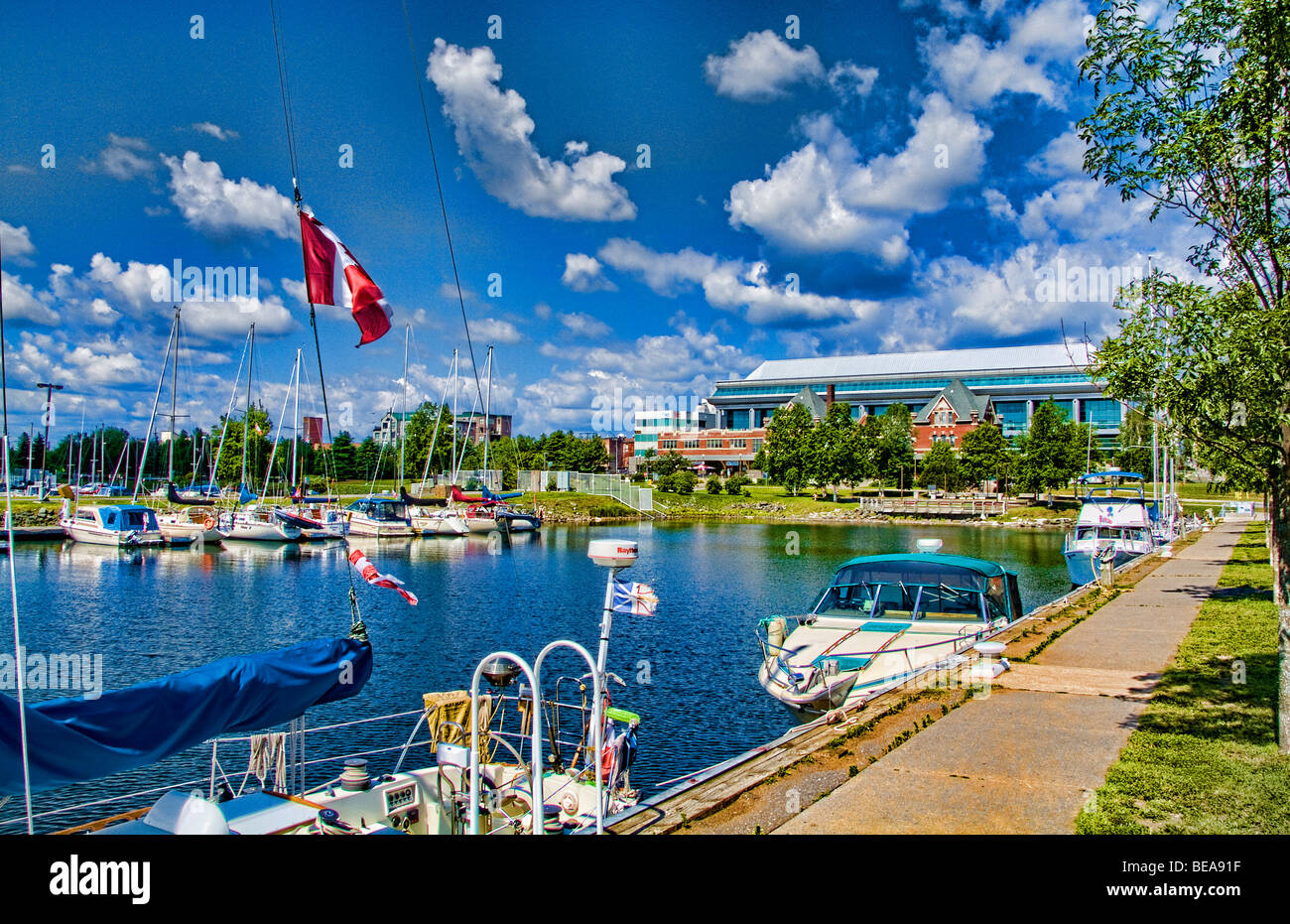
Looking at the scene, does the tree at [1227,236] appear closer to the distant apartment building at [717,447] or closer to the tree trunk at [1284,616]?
the tree trunk at [1284,616]

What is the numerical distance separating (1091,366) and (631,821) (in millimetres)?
9658

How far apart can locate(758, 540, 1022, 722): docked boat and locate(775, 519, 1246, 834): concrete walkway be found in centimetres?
189

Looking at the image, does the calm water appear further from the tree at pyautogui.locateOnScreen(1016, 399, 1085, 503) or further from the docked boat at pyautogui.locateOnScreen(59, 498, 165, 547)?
the tree at pyautogui.locateOnScreen(1016, 399, 1085, 503)

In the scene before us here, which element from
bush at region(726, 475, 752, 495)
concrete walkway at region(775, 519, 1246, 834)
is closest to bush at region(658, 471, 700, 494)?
bush at region(726, 475, 752, 495)

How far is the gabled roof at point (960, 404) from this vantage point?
517 feet

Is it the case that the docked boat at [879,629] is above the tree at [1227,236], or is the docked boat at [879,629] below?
below

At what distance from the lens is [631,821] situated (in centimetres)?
1010

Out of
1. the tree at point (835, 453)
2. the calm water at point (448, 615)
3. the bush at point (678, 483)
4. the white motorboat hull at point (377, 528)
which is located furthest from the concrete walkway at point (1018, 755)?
the bush at point (678, 483)

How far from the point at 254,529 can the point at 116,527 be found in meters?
10.5

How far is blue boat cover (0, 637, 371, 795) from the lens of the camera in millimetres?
7625

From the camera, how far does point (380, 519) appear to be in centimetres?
8300

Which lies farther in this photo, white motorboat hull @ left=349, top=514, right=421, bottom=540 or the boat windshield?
white motorboat hull @ left=349, top=514, right=421, bottom=540

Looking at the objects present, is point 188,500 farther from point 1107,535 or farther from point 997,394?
point 997,394

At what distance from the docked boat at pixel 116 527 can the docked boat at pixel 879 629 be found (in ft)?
217
